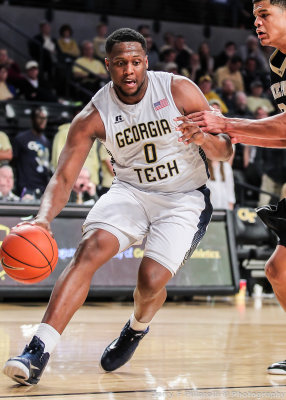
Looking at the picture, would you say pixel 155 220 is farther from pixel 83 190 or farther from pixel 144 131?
pixel 83 190

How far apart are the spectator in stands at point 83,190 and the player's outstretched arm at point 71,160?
4.61 m

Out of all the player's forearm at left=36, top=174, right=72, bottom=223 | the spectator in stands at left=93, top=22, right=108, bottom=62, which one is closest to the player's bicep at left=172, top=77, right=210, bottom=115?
the player's forearm at left=36, top=174, right=72, bottom=223

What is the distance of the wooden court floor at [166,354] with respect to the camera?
361 centimetres

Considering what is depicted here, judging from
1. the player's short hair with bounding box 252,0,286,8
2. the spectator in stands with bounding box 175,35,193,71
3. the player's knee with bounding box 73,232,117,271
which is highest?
the player's short hair with bounding box 252,0,286,8

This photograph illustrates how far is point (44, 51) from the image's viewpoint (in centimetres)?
1337

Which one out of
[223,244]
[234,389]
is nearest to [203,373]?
[234,389]

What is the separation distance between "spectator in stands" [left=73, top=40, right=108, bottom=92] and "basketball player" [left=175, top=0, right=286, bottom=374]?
9.08 m

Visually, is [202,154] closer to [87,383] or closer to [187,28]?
[87,383]

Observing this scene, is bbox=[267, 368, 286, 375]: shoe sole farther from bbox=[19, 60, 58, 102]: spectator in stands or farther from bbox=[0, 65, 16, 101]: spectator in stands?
bbox=[19, 60, 58, 102]: spectator in stands

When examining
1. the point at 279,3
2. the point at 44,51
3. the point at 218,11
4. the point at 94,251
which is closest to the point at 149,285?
the point at 94,251

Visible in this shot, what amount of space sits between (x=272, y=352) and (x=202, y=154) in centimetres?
157

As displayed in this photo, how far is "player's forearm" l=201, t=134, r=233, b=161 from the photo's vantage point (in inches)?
161

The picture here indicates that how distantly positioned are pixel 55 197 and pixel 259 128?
3.91 ft

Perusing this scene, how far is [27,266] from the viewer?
3.81 metres
